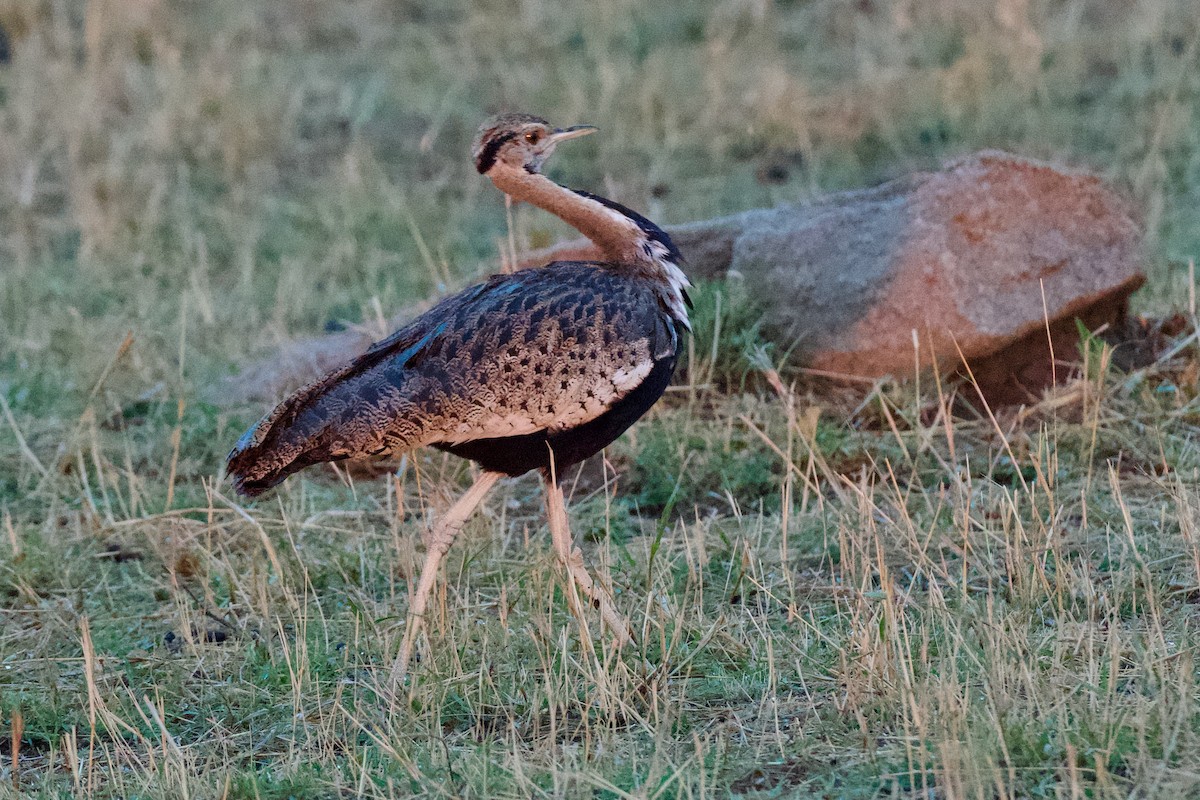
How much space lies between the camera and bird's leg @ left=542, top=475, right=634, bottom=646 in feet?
13.9

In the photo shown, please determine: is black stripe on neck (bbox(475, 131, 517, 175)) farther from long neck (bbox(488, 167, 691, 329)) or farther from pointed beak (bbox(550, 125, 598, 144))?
pointed beak (bbox(550, 125, 598, 144))

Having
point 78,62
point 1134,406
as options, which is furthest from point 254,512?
point 78,62

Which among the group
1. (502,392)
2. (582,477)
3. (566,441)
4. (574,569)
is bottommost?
(582,477)

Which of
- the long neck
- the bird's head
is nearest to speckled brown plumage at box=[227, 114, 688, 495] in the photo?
the long neck

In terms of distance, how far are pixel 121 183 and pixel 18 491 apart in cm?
396

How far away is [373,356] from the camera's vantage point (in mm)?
4441

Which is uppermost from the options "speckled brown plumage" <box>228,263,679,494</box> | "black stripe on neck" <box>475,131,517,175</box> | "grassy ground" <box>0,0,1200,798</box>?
"black stripe on neck" <box>475,131,517,175</box>

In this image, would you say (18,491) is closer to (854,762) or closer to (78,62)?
(854,762)

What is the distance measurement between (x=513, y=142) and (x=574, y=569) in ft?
4.16

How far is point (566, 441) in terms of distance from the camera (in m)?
4.36

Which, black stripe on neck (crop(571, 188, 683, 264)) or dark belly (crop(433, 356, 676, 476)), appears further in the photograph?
black stripe on neck (crop(571, 188, 683, 264))

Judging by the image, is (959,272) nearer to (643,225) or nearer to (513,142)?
(643,225)

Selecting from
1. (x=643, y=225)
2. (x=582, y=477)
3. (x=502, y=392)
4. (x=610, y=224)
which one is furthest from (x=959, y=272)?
(x=502, y=392)

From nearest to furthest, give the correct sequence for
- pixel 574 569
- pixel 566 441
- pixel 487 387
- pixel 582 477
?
pixel 487 387 → pixel 566 441 → pixel 574 569 → pixel 582 477
